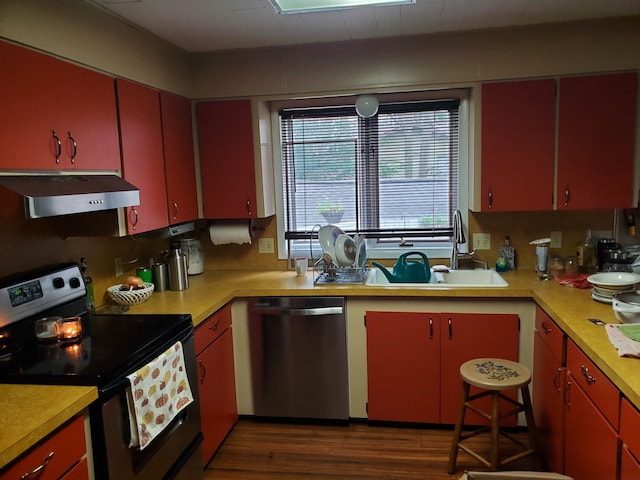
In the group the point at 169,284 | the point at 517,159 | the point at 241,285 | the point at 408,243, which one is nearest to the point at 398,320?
the point at 408,243

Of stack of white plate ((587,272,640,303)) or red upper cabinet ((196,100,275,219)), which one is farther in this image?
red upper cabinet ((196,100,275,219))

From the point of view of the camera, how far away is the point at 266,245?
342 centimetres

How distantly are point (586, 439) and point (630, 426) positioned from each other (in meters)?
0.41

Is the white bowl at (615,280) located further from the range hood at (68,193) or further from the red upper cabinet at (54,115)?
the red upper cabinet at (54,115)

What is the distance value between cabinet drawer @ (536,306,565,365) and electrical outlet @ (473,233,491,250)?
0.67 meters

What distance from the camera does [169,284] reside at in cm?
286

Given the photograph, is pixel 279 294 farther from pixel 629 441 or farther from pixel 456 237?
pixel 629 441

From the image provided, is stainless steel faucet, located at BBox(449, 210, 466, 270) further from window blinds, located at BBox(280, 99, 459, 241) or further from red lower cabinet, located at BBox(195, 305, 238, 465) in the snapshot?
red lower cabinet, located at BBox(195, 305, 238, 465)

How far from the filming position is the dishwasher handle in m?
2.78

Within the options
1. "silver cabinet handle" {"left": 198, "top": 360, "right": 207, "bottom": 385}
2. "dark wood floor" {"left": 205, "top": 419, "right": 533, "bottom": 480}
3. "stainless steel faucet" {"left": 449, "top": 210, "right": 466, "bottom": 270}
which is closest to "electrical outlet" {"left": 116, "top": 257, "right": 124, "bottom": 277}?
"silver cabinet handle" {"left": 198, "top": 360, "right": 207, "bottom": 385}

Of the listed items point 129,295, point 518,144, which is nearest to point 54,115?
point 129,295

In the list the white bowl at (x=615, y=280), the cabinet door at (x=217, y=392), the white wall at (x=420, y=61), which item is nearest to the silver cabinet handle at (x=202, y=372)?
the cabinet door at (x=217, y=392)

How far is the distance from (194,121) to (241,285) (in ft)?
3.53

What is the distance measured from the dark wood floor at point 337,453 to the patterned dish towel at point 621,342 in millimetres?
1002
